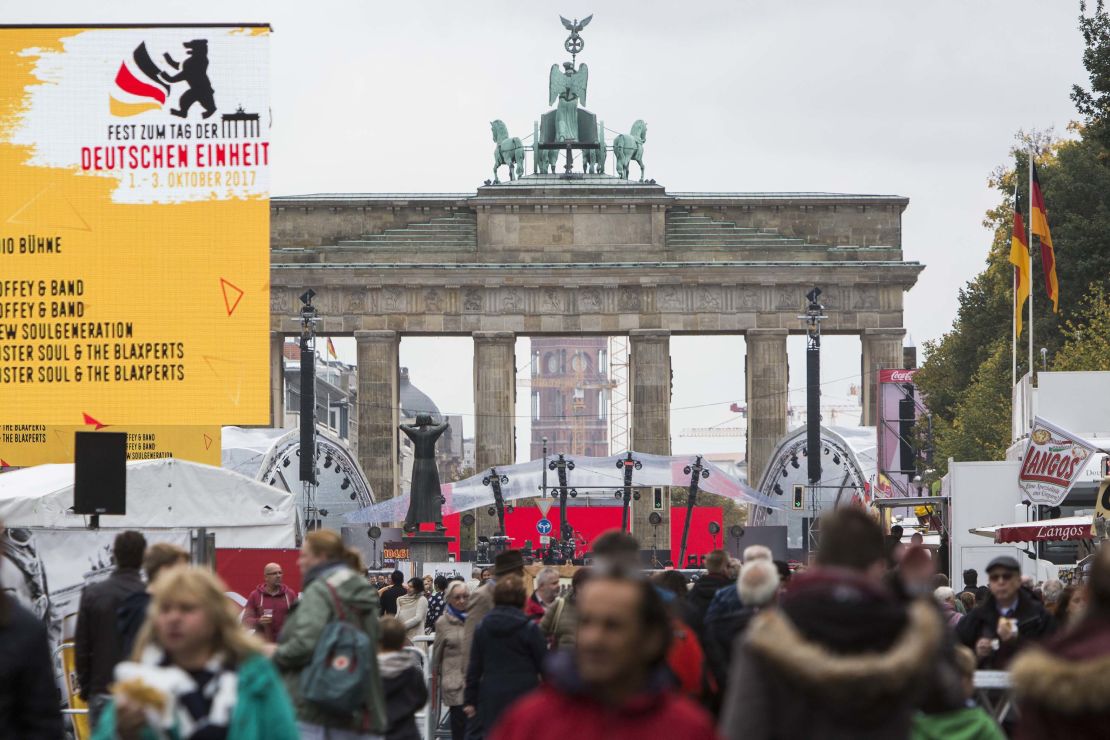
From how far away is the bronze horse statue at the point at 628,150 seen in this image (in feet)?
251

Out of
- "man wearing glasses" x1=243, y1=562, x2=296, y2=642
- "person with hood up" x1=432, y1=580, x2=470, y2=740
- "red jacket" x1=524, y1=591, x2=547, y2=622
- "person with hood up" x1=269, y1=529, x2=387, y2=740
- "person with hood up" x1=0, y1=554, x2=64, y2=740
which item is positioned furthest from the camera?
"man wearing glasses" x1=243, y1=562, x2=296, y2=642

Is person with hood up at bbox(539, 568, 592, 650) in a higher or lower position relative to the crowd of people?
lower

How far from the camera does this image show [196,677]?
6.36m

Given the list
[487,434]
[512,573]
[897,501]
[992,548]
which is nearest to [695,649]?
[512,573]

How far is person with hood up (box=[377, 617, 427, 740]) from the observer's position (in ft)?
35.1

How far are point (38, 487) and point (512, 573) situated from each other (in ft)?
22.1

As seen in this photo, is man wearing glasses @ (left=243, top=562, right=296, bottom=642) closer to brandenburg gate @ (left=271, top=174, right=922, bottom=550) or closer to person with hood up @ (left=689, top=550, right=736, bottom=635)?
person with hood up @ (left=689, top=550, right=736, bottom=635)

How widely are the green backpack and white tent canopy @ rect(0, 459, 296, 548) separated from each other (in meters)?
8.24

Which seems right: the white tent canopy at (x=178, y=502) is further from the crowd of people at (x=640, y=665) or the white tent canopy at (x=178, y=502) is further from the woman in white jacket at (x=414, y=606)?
the crowd of people at (x=640, y=665)

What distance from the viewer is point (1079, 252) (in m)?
54.6

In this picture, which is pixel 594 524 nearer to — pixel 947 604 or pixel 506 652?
pixel 947 604

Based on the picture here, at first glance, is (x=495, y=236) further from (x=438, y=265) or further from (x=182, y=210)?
(x=182, y=210)

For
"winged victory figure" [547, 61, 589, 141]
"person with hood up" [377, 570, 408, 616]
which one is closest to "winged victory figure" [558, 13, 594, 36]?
"winged victory figure" [547, 61, 589, 141]

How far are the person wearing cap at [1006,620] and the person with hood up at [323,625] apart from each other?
343cm
